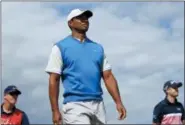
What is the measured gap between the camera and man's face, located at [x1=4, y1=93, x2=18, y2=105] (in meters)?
9.58

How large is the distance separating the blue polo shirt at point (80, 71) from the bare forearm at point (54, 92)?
13 centimetres

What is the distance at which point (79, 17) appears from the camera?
6.67 m

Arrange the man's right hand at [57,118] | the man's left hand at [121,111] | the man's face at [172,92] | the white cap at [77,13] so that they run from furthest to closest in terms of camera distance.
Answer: the man's face at [172,92] < the white cap at [77,13] < the man's left hand at [121,111] < the man's right hand at [57,118]

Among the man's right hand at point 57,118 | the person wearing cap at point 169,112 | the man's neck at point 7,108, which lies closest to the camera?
the man's right hand at point 57,118

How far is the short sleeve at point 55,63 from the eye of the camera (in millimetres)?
6434

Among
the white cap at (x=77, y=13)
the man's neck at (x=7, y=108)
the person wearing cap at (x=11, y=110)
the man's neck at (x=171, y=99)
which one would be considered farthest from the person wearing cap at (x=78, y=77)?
the man's neck at (x=171, y=99)

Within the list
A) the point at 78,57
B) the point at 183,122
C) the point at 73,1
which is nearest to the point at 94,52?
the point at 78,57

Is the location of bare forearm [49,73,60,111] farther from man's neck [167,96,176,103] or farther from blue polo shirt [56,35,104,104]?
man's neck [167,96,176,103]

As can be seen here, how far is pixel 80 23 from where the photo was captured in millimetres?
6641

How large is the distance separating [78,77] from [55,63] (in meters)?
0.29

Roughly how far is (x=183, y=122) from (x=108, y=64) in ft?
13.8

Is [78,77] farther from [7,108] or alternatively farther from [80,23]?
[7,108]

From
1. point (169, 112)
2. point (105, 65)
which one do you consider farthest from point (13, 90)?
point (105, 65)

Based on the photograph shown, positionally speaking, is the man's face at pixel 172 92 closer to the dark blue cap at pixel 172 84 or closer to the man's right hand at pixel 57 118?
the dark blue cap at pixel 172 84
